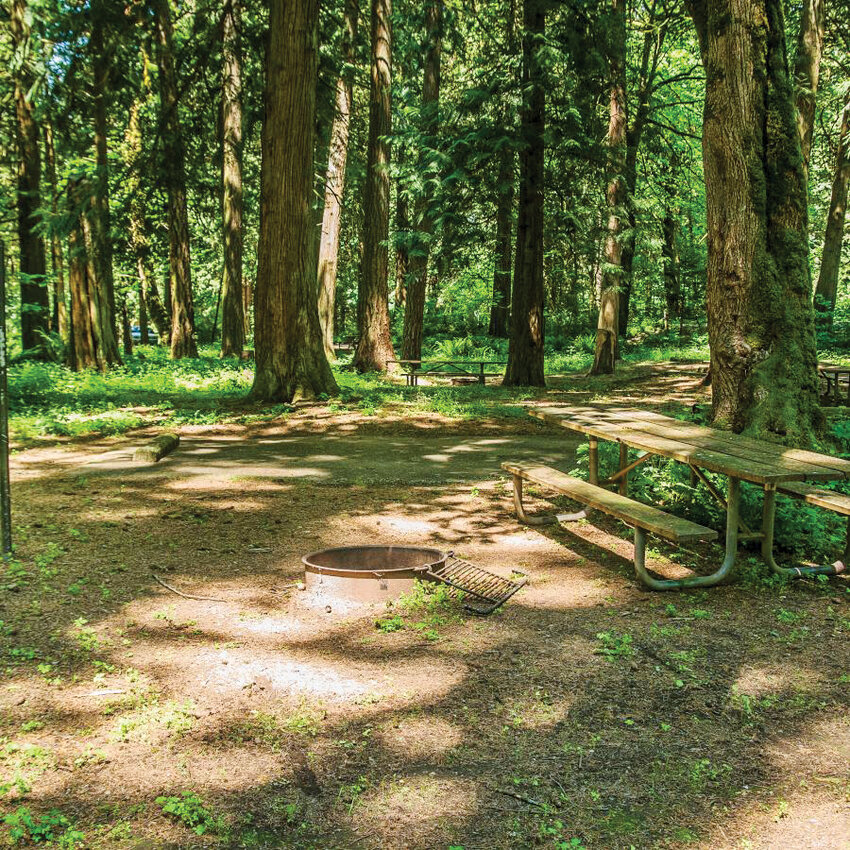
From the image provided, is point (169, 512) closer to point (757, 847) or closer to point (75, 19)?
point (757, 847)

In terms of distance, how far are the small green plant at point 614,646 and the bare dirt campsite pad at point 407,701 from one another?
2 centimetres

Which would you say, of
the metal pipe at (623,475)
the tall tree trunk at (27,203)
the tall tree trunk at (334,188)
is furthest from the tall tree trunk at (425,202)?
the metal pipe at (623,475)

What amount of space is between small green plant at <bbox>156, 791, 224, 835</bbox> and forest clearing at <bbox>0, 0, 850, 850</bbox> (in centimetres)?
1

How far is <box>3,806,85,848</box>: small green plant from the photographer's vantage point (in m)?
2.50

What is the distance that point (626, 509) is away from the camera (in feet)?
16.3

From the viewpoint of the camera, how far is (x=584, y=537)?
6254 millimetres

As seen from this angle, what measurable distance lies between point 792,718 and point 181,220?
2055 centimetres

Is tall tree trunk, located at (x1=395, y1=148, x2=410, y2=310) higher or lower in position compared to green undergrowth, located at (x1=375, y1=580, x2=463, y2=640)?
higher

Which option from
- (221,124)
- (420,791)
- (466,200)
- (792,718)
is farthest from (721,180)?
(221,124)

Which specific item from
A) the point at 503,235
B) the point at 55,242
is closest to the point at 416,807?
the point at 503,235

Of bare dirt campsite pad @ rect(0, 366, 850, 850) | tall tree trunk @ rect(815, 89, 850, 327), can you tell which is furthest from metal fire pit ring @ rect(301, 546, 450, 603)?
tall tree trunk @ rect(815, 89, 850, 327)

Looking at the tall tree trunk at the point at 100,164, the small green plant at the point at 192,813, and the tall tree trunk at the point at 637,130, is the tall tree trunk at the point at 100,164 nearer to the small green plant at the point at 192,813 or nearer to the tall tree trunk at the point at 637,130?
the tall tree trunk at the point at 637,130

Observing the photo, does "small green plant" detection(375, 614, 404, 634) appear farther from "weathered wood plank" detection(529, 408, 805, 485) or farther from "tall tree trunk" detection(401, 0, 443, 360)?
"tall tree trunk" detection(401, 0, 443, 360)

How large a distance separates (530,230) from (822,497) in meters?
11.9
